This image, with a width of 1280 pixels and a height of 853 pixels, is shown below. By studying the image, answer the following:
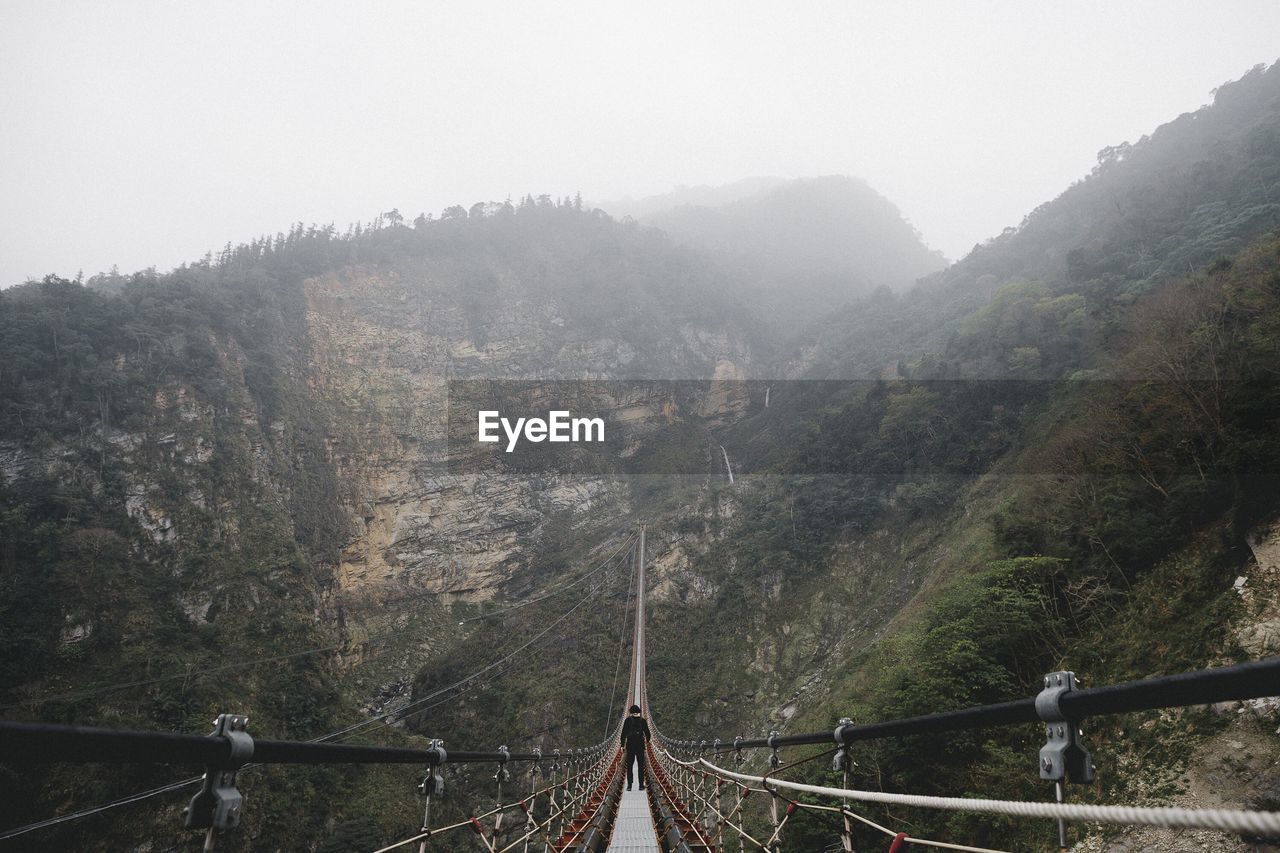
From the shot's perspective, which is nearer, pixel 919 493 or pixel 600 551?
pixel 919 493

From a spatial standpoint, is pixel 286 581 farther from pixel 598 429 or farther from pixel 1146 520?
pixel 1146 520

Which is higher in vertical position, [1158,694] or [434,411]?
[434,411]

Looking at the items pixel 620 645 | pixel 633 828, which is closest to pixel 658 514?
pixel 620 645

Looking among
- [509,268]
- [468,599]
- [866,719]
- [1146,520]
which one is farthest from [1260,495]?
[509,268]

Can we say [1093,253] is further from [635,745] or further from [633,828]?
[633,828]

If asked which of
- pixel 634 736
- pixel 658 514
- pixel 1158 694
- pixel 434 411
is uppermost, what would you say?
pixel 434 411

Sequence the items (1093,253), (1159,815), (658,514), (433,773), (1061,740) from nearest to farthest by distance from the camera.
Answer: (1159,815) → (1061,740) → (433,773) → (1093,253) → (658,514)

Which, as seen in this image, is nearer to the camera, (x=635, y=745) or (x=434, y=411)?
(x=635, y=745)

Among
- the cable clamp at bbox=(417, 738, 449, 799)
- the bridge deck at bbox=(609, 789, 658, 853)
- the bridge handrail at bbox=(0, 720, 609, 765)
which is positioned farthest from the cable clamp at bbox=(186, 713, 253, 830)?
the bridge deck at bbox=(609, 789, 658, 853)
